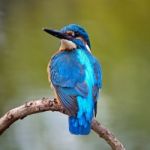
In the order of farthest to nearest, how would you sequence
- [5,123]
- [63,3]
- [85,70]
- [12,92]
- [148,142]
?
[63,3]
[12,92]
[148,142]
[85,70]
[5,123]

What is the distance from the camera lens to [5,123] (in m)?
2.96

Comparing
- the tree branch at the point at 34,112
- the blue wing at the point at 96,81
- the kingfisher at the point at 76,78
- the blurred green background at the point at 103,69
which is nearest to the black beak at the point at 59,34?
the kingfisher at the point at 76,78

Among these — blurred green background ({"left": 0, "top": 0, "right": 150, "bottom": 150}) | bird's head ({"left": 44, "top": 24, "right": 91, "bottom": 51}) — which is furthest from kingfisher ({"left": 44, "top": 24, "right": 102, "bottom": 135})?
blurred green background ({"left": 0, "top": 0, "right": 150, "bottom": 150})

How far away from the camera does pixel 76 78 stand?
3250mm

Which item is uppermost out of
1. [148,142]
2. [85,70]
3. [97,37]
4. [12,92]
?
[97,37]

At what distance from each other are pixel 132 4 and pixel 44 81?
2.39 feet

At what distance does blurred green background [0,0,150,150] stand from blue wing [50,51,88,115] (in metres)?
1.70

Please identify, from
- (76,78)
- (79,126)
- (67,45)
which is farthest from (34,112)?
(67,45)

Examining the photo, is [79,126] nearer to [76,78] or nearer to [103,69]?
[76,78]

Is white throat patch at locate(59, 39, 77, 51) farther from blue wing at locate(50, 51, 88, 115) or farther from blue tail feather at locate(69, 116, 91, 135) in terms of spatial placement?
blue tail feather at locate(69, 116, 91, 135)

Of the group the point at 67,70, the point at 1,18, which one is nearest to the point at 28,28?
the point at 1,18

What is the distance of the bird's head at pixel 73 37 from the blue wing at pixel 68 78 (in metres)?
0.03

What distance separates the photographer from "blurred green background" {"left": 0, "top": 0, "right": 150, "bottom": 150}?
208 inches

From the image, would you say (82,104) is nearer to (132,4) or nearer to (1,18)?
(132,4)
